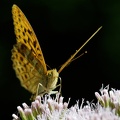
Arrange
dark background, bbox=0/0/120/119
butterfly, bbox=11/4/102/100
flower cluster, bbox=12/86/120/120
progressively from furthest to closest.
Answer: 1. dark background, bbox=0/0/120/119
2. butterfly, bbox=11/4/102/100
3. flower cluster, bbox=12/86/120/120

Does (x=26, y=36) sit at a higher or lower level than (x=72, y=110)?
higher

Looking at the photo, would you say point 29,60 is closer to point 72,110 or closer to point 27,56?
point 27,56

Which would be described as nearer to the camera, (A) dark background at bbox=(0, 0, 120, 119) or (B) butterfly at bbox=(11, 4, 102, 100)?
(B) butterfly at bbox=(11, 4, 102, 100)

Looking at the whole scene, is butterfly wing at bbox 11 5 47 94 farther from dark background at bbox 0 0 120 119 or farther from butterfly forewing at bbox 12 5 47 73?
dark background at bbox 0 0 120 119

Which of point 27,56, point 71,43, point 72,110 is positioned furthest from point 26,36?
point 71,43

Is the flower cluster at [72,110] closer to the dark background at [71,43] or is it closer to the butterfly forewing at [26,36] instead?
the butterfly forewing at [26,36]

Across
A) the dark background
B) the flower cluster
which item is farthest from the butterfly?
the dark background

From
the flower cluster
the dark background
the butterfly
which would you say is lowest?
the flower cluster

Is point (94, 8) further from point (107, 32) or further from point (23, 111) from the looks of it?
point (23, 111)
